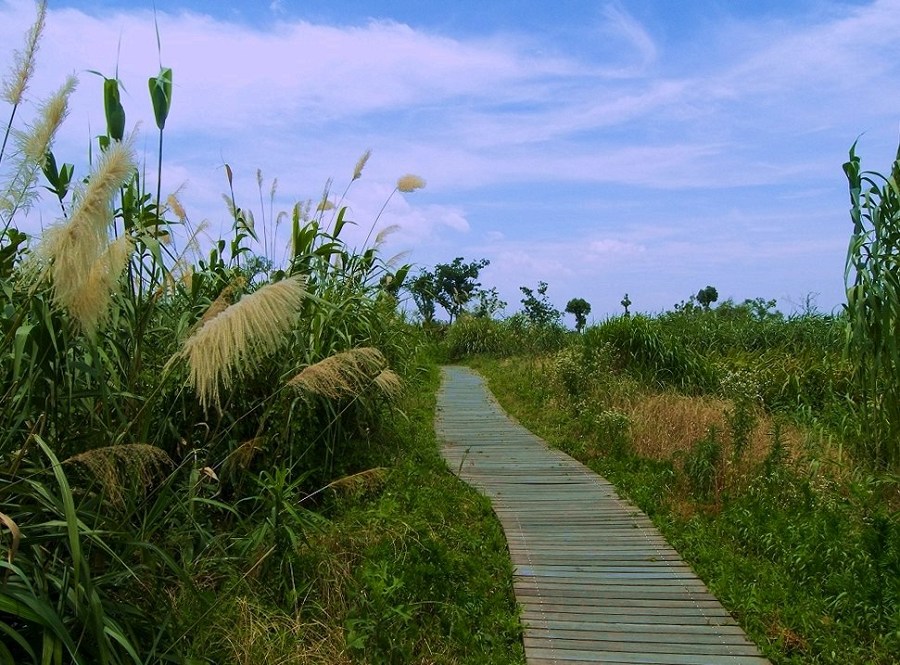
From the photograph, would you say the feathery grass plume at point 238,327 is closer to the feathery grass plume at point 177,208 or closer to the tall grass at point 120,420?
the tall grass at point 120,420

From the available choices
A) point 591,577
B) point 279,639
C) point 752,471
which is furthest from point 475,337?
point 279,639

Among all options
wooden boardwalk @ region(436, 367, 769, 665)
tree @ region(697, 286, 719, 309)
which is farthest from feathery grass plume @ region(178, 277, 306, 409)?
tree @ region(697, 286, 719, 309)

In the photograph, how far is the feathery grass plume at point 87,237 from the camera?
225cm

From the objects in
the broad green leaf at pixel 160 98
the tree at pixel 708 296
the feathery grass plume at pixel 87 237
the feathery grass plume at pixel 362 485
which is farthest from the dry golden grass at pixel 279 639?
the tree at pixel 708 296

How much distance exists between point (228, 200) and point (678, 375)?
758 cm

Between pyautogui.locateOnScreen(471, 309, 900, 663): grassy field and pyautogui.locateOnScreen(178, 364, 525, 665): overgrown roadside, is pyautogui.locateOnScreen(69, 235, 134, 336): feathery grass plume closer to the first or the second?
pyautogui.locateOnScreen(178, 364, 525, 665): overgrown roadside

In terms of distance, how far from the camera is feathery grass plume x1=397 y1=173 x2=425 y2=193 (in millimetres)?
6383

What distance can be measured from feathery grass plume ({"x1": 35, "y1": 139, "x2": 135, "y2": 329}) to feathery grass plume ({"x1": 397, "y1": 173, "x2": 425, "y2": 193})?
405 cm

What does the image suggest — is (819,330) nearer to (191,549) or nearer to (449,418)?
(449,418)

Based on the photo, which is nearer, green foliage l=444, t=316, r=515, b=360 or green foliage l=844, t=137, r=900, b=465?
green foliage l=844, t=137, r=900, b=465

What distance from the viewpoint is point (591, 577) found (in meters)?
4.97

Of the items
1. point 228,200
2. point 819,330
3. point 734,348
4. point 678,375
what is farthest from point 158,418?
point 819,330

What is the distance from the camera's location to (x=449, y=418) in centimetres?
1027

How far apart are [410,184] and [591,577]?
10.8 ft
